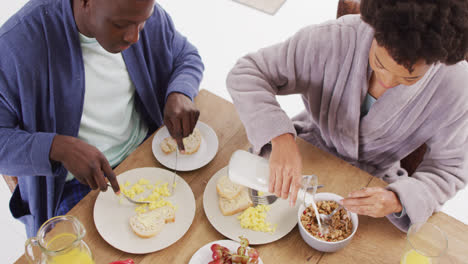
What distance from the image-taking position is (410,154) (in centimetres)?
149

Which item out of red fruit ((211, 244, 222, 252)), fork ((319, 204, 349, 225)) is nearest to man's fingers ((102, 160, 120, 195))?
red fruit ((211, 244, 222, 252))

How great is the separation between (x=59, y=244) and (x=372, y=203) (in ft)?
2.67

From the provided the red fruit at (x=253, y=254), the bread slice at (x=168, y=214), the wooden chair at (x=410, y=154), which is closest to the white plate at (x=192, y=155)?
the bread slice at (x=168, y=214)

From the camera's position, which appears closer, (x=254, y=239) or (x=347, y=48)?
(x=254, y=239)

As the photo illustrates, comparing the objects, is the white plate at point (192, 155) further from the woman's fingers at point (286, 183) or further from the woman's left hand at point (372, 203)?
the woman's left hand at point (372, 203)

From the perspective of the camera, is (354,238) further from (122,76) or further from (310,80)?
(122,76)

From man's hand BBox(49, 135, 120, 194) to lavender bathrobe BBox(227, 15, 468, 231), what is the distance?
0.44 m

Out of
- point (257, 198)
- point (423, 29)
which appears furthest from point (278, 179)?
point (423, 29)

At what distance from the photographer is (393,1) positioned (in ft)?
2.99

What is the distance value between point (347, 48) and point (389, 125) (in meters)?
0.28

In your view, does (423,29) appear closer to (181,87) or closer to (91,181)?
(181,87)

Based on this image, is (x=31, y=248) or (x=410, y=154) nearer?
(x=31, y=248)

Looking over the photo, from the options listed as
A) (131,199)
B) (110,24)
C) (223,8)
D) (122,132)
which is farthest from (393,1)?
(223,8)

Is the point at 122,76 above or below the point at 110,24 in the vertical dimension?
below
